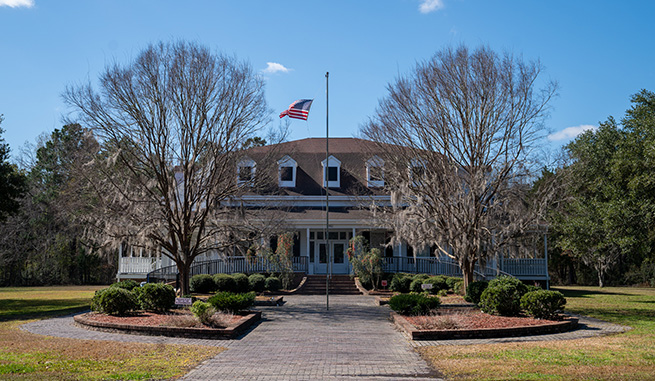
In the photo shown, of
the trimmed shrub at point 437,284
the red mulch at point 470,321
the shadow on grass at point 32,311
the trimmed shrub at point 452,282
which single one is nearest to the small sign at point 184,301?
the shadow on grass at point 32,311

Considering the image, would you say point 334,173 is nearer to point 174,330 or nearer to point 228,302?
point 228,302

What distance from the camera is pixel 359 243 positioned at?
85.4 feet

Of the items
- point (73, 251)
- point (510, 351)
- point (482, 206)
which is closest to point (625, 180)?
point (482, 206)

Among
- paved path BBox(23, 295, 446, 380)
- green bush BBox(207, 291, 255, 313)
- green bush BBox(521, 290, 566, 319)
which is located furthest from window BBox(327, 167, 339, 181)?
green bush BBox(521, 290, 566, 319)

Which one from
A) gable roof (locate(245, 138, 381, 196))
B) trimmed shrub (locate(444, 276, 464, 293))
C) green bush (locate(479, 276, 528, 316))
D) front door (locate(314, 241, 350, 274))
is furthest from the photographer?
gable roof (locate(245, 138, 381, 196))

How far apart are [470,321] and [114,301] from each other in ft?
31.3

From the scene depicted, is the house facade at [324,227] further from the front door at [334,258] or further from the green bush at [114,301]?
the green bush at [114,301]

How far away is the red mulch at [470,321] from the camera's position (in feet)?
41.9

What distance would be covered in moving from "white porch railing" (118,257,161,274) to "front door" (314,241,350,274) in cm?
896

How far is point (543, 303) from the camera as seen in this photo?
1395 centimetres

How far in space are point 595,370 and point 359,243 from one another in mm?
17955

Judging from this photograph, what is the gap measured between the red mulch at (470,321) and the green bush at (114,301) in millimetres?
7756

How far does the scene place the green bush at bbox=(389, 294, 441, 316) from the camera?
15.4m

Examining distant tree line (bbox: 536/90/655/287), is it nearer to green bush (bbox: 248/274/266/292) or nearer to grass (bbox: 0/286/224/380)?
green bush (bbox: 248/274/266/292)
